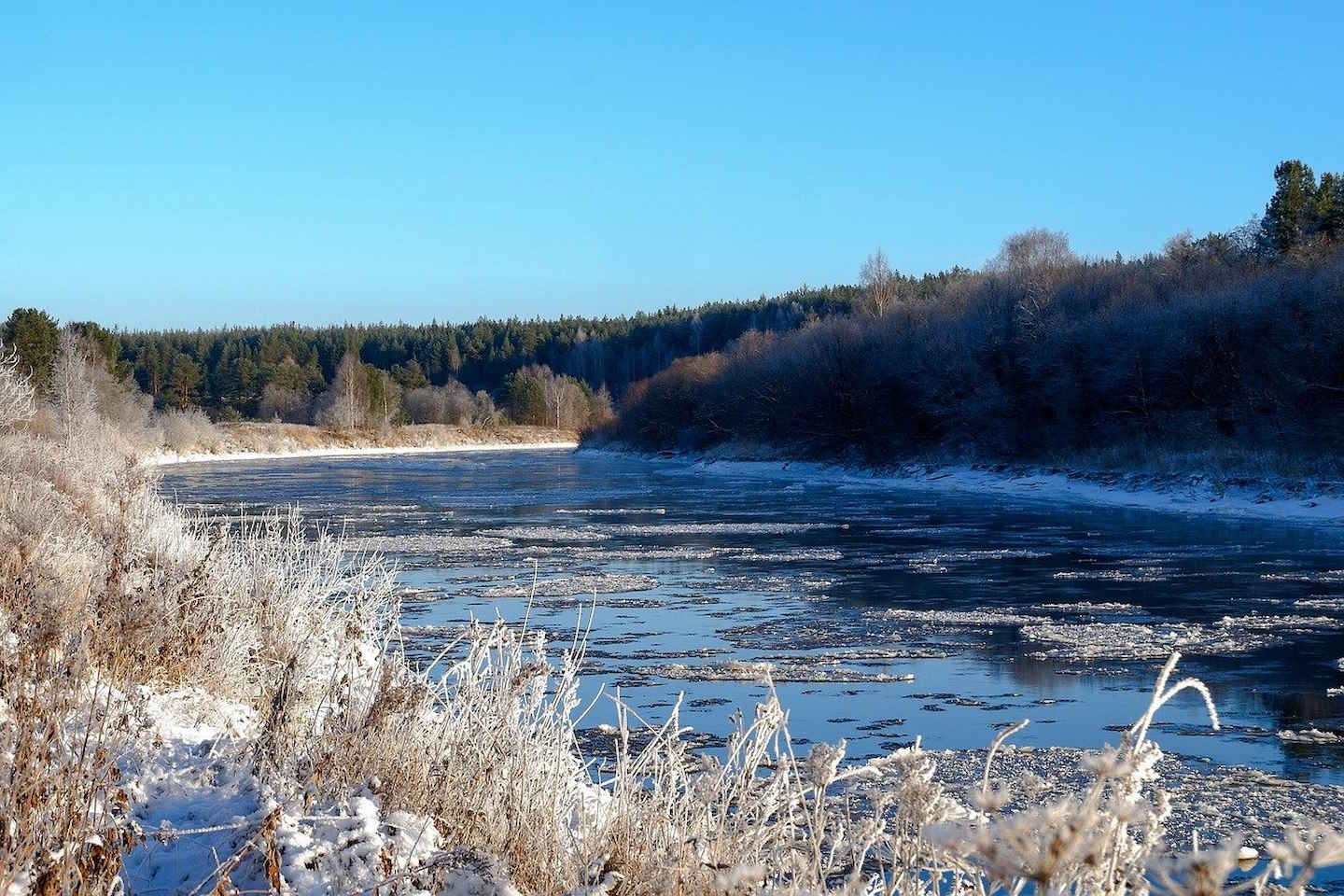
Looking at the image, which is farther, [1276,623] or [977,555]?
[977,555]

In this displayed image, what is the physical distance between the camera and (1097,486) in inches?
1441

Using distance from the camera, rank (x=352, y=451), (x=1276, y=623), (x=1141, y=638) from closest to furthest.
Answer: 1. (x=1141, y=638)
2. (x=1276, y=623)
3. (x=352, y=451)

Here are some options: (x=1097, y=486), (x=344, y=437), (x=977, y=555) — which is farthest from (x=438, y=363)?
(x=977, y=555)

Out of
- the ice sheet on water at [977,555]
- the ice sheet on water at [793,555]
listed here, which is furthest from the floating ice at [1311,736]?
the ice sheet on water at [793,555]

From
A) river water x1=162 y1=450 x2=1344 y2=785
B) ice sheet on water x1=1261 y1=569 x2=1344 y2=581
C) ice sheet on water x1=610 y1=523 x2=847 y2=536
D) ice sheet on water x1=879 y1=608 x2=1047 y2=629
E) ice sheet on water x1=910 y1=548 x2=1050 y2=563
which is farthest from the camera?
ice sheet on water x1=610 y1=523 x2=847 y2=536

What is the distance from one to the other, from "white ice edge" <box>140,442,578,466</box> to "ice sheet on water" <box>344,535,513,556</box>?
3429 cm

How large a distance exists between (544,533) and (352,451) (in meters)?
69.8

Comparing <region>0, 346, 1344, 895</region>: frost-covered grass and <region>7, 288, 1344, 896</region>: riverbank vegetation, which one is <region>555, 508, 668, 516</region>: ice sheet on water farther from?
<region>0, 346, 1344, 895</region>: frost-covered grass

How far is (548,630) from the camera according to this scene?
1340 centimetres

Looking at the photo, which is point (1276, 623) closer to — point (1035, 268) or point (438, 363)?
point (1035, 268)

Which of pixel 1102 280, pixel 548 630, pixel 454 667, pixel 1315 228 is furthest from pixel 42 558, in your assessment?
pixel 1315 228

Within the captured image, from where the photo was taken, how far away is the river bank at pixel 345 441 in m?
80.0

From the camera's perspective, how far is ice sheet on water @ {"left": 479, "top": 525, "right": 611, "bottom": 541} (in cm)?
2438

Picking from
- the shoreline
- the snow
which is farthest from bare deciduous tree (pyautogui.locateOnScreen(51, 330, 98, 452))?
the snow
